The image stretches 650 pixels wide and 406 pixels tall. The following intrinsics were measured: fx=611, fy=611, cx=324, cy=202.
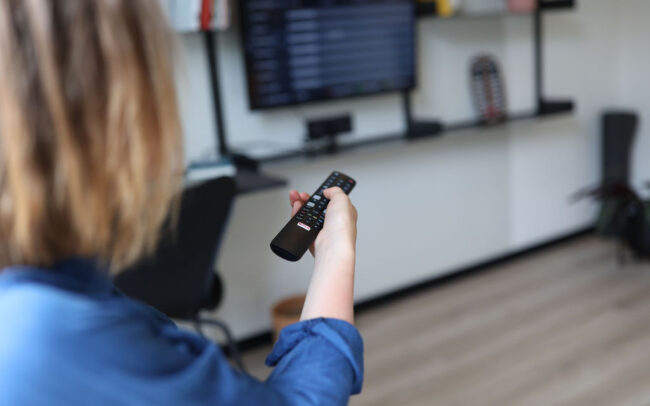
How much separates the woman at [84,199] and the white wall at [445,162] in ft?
6.11

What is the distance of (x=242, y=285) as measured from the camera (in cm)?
257

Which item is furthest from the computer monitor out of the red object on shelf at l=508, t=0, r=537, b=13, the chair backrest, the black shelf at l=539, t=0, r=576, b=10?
the black shelf at l=539, t=0, r=576, b=10

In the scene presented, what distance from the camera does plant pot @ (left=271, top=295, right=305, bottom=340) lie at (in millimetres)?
2438

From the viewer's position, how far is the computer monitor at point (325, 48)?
7.72ft

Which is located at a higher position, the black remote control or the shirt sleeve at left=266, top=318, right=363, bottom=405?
the black remote control

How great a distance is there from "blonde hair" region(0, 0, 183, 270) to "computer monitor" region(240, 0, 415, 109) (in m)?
1.91

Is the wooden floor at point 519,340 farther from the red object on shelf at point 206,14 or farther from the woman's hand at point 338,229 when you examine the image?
the woman's hand at point 338,229

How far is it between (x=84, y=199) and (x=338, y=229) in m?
0.34

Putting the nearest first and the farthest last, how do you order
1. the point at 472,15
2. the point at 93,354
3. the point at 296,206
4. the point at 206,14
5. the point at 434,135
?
the point at 93,354 → the point at 296,206 → the point at 206,14 → the point at 434,135 → the point at 472,15

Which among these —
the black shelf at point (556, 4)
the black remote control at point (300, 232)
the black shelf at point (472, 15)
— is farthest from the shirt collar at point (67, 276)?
the black shelf at point (556, 4)

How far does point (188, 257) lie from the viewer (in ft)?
6.04

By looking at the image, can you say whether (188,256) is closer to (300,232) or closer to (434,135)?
(300,232)

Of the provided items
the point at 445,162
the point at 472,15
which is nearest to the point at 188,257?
the point at 445,162

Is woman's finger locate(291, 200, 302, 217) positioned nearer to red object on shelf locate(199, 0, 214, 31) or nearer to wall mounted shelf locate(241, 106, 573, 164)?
red object on shelf locate(199, 0, 214, 31)
